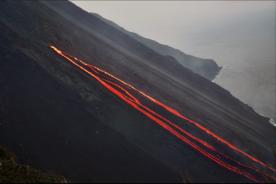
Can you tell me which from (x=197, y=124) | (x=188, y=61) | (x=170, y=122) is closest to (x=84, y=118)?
(x=170, y=122)

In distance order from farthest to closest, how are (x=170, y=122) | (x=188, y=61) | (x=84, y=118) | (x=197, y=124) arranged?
1. (x=188, y=61)
2. (x=197, y=124)
3. (x=170, y=122)
4. (x=84, y=118)

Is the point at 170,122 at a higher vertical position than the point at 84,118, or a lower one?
higher

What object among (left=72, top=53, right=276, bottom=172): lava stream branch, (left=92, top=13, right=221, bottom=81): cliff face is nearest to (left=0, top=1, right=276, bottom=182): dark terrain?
(left=72, top=53, right=276, bottom=172): lava stream branch

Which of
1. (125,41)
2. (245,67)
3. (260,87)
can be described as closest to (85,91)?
(125,41)

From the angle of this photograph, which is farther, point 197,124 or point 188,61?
point 188,61

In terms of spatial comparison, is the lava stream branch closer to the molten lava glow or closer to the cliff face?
the molten lava glow

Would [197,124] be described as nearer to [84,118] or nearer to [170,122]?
[170,122]
